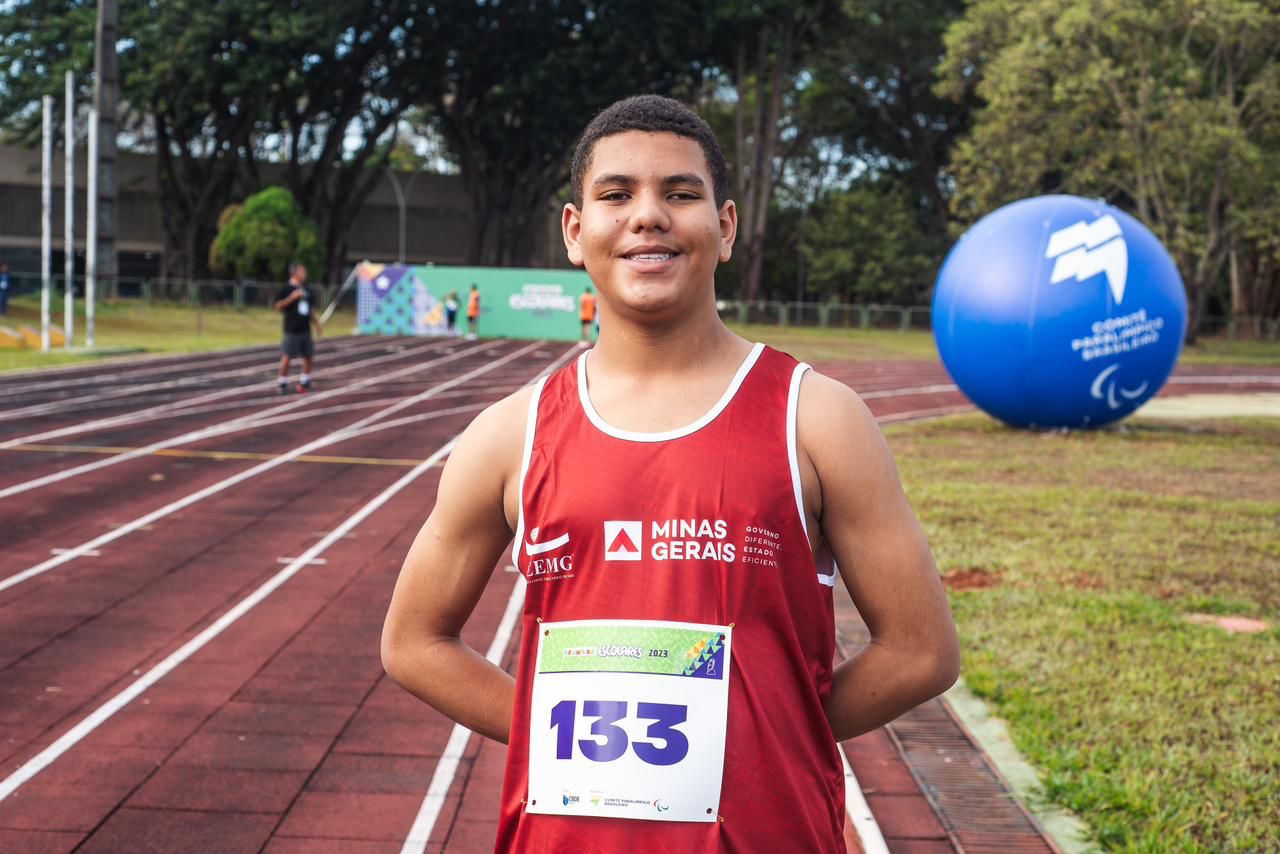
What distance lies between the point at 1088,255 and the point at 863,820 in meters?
10.7

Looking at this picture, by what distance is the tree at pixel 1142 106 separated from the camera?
3497cm

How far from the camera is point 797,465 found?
79.7 inches

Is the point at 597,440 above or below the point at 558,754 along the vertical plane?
above

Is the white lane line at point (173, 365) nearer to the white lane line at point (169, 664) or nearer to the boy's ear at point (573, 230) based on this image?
the white lane line at point (169, 664)

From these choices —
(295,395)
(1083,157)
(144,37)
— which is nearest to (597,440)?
(295,395)

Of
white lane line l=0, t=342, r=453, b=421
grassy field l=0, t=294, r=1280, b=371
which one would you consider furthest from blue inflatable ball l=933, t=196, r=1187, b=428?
grassy field l=0, t=294, r=1280, b=371

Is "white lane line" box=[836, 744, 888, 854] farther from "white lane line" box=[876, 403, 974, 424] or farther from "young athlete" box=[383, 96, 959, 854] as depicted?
"white lane line" box=[876, 403, 974, 424]

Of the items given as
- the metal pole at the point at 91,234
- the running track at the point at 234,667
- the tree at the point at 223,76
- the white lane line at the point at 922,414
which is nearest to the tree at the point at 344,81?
the tree at the point at 223,76

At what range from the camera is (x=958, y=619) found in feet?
24.5

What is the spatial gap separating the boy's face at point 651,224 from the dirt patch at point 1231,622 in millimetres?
5941

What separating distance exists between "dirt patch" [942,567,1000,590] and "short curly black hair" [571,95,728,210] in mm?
6231

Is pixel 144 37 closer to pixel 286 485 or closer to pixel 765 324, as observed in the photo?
pixel 765 324

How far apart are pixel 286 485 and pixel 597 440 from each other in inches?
414

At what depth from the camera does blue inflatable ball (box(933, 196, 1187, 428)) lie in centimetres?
1429
